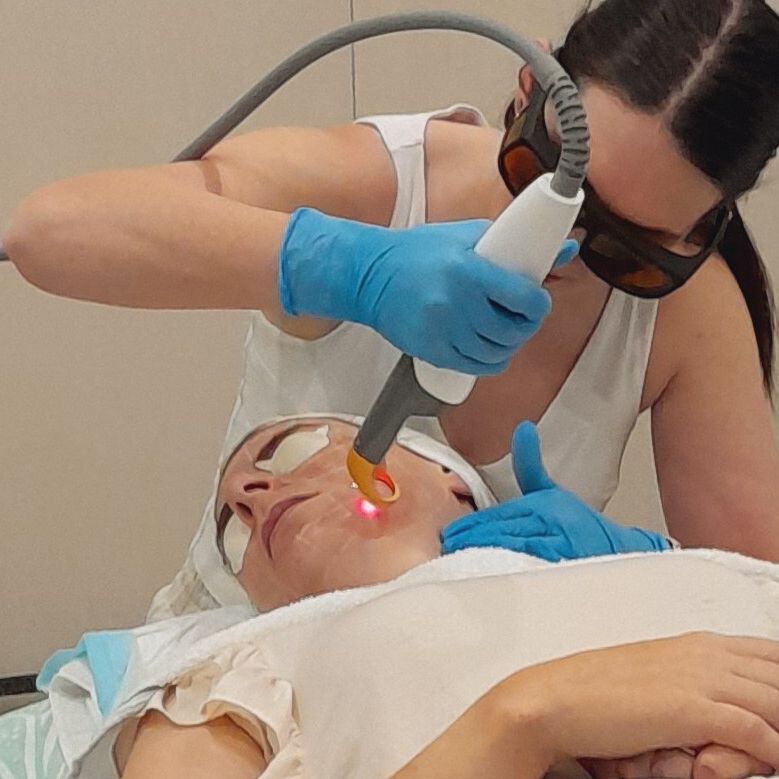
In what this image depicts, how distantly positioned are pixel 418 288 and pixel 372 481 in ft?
0.85

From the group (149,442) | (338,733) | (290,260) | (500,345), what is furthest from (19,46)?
(338,733)

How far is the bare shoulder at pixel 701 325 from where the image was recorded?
1.51 meters

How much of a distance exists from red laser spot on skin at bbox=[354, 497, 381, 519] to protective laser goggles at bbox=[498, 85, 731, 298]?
33 centimetres

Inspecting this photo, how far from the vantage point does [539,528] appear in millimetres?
1264

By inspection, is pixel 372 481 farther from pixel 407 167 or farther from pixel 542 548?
pixel 407 167

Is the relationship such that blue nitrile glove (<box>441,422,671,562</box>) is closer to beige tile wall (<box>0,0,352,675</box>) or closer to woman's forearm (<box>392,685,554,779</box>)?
woman's forearm (<box>392,685,554,779</box>)

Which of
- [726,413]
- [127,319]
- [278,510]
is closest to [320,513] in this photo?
[278,510]

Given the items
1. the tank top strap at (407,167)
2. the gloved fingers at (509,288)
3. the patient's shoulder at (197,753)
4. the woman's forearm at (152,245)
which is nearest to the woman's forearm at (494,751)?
the patient's shoulder at (197,753)

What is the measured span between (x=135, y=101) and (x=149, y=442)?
1.83 feet

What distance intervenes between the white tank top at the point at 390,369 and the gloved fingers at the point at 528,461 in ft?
0.43

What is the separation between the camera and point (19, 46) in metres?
1.96

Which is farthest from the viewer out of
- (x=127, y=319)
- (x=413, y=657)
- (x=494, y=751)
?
(x=127, y=319)

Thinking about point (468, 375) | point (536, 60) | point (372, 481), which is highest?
point (536, 60)

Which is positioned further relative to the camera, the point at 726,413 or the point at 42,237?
the point at 726,413
